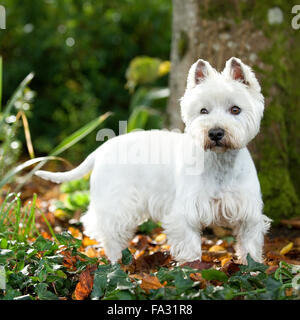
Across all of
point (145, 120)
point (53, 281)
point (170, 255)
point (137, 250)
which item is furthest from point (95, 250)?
point (145, 120)

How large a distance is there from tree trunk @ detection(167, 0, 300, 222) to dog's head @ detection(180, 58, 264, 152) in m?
1.11

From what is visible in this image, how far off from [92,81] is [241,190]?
15.2 feet

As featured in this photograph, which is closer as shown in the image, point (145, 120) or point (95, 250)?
point (95, 250)

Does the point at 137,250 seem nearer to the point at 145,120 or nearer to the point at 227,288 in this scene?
the point at 227,288

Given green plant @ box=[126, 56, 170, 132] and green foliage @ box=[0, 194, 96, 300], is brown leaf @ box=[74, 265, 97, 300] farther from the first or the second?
green plant @ box=[126, 56, 170, 132]

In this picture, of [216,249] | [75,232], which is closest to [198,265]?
[216,249]

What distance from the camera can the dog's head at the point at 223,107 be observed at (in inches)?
115

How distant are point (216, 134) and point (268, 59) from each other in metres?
1.54

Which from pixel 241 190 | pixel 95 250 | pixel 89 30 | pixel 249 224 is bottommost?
pixel 95 250

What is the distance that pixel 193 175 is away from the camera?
128 inches

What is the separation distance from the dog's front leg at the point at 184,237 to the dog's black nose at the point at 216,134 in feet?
1.94

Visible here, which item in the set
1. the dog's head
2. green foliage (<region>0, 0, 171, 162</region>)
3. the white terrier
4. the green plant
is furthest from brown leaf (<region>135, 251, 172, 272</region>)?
green foliage (<region>0, 0, 171, 162</region>)

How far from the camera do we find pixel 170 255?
3.69 metres

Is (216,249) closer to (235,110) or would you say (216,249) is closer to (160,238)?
(160,238)
